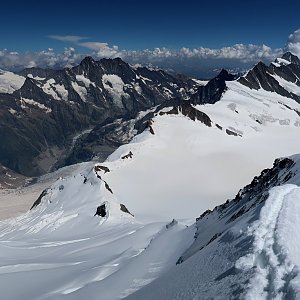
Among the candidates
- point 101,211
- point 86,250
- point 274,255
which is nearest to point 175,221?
point 86,250

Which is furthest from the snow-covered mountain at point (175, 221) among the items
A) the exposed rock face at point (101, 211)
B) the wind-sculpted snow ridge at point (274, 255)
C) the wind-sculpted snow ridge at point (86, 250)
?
the exposed rock face at point (101, 211)

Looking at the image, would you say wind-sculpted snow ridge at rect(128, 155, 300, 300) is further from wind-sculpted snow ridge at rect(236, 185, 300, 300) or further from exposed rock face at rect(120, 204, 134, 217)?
exposed rock face at rect(120, 204, 134, 217)

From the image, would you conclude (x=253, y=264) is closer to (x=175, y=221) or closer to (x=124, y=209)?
(x=175, y=221)

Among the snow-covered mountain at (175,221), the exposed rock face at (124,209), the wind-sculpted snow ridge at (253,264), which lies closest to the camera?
the wind-sculpted snow ridge at (253,264)

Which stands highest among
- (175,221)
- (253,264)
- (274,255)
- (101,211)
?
(274,255)

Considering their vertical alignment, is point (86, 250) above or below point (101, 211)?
above

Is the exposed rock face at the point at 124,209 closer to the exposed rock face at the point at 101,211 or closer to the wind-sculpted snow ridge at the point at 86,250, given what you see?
the wind-sculpted snow ridge at the point at 86,250

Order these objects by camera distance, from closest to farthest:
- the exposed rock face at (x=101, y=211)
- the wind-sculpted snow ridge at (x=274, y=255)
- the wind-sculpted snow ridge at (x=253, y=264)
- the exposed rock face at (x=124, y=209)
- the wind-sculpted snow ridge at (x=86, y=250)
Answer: the wind-sculpted snow ridge at (x=274, y=255)
the wind-sculpted snow ridge at (x=253, y=264)
the wind-sculpted snow ridge at (x=86, y=250)
the exposed rock face at (x=101, y=211)
the exposed rock face at (x=124, y=209)

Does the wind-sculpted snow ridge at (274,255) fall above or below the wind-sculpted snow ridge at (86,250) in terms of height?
above

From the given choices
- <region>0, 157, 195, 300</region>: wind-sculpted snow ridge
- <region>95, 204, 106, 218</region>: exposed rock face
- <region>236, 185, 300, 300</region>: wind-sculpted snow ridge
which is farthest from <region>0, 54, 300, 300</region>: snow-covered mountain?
<region>95, 204, 106, 218</region>: exposed rock face

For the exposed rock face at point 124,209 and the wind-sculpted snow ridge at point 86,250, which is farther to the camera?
the exposed rock face at point 124,209
